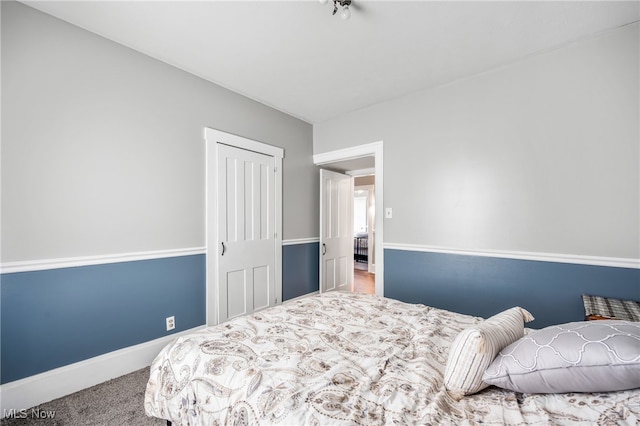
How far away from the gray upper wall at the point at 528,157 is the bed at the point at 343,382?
4.52 feet

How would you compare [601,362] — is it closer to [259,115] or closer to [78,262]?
[78,262]

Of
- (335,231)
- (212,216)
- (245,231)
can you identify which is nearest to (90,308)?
(212,216)

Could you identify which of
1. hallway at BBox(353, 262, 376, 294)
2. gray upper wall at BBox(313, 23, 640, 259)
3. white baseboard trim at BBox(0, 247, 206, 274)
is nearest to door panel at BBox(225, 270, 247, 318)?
white baseboard trim at BBox(0, 247, 206, 274)

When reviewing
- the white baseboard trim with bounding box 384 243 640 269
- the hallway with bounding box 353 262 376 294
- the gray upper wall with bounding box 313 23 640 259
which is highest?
the gray upper wall with bounding box 313 23 640 259

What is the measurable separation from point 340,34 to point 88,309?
111 inches

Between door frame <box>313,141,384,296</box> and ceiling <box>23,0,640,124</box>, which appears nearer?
ceiling <box>23,0,640,124</box>

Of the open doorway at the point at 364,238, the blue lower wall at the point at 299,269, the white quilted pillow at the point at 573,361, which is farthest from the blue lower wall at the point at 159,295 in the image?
the open doorway at the point at 364,238

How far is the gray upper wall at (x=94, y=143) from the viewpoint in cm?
179

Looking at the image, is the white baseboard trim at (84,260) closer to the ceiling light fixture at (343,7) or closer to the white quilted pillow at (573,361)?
the ceiling light fixture at (343,7)

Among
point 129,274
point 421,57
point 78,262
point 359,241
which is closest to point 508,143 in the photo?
point 421,57

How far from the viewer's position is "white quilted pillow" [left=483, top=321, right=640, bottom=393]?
0.79 metres

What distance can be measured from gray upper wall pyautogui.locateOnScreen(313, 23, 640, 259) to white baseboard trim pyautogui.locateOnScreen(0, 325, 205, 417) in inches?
106

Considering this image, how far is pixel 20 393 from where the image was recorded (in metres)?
1.75

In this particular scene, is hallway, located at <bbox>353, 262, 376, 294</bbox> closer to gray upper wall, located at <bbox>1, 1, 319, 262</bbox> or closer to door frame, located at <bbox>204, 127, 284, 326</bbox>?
door frame, located at <bbox>204, 127, 284, 326</bbox>
